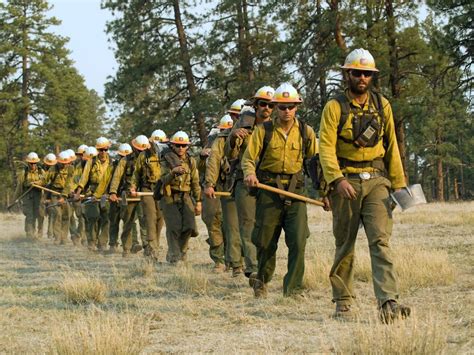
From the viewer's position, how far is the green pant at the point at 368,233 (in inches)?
267

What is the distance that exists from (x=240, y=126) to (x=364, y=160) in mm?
3252

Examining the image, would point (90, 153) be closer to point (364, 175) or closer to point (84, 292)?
point (84, 292)

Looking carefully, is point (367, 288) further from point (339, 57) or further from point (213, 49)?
point (213, 49)

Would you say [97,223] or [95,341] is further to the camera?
[97,223]

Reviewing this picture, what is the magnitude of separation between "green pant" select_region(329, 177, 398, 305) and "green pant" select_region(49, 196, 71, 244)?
44.9 feet

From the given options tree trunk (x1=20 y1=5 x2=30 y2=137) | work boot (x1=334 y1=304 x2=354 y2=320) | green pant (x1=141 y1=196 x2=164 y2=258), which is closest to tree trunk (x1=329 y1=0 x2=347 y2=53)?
green pant (x1=141 y1=196 x2=164 y2=258)

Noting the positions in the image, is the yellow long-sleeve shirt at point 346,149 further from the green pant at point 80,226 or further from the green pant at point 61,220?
the green pant at point 61,220

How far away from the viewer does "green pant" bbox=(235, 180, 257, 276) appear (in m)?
10.1

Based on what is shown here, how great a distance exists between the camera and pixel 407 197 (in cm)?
698

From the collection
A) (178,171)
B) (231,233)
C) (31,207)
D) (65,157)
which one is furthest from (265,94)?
(31,207)

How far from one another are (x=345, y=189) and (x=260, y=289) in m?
2.27

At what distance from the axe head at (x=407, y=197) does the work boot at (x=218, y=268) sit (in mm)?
5276

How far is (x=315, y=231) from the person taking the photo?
19.1 metres

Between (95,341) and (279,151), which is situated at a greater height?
(279,151)
